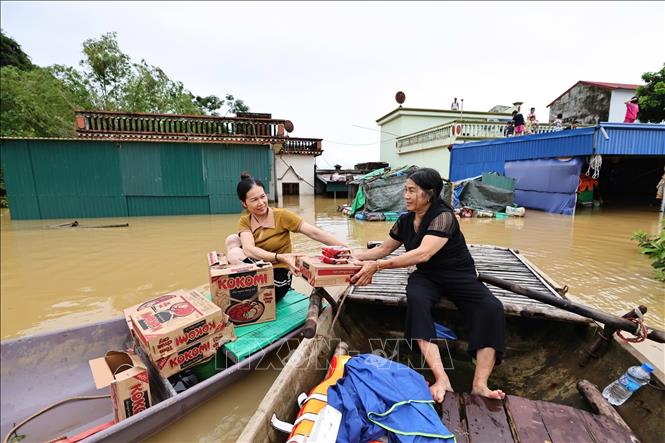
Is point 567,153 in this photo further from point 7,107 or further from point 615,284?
point 7,107

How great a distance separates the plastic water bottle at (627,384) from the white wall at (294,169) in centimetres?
1750

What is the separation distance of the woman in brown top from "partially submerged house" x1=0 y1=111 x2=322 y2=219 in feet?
34.4

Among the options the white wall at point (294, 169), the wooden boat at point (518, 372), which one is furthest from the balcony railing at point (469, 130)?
the wooden boat at point (518, 372)

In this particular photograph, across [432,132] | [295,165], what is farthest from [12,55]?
[432,132]

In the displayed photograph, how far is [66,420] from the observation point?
2531 mm

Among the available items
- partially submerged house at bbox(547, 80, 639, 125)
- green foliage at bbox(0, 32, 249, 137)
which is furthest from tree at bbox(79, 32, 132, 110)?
partially submerged house at bbox(547, 80, 639, 125)

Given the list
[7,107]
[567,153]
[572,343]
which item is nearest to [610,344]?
[572,343]

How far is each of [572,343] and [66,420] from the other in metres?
4.11

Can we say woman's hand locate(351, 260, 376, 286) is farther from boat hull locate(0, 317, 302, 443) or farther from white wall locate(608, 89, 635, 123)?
white wall locate(608, 89, 635, 123)

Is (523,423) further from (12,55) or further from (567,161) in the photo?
(12,55)

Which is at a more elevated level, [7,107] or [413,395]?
[7,107]

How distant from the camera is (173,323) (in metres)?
2.39

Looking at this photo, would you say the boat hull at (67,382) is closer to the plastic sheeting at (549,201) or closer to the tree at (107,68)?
the plastic sheeting at (549,201)

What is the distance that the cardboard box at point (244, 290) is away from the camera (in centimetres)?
288
